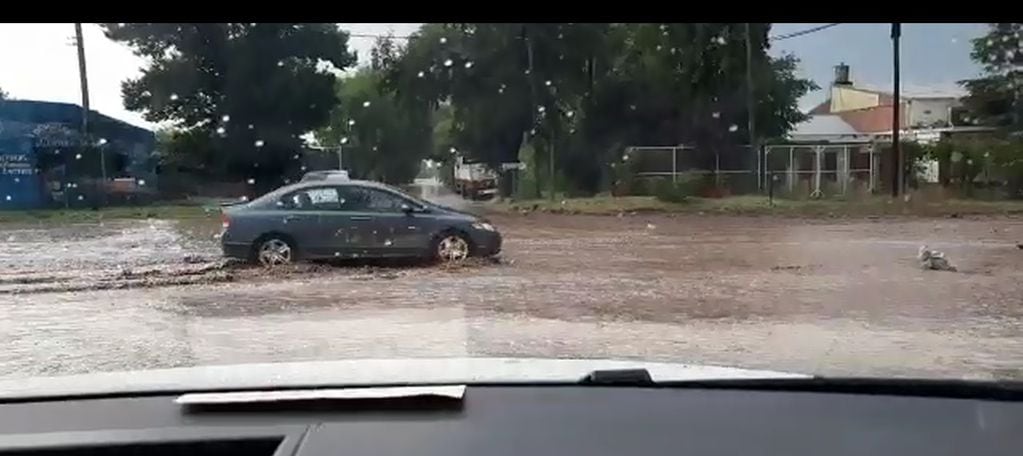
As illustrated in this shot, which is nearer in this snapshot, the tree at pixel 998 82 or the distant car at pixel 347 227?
the tree at pixel 998 82

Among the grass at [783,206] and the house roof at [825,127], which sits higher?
the house roof at [825,127]

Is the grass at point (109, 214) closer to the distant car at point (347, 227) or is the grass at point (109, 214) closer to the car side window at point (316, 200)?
the distant car at point (347, 227)

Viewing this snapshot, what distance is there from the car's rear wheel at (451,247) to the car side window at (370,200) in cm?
18

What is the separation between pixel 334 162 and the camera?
390cm

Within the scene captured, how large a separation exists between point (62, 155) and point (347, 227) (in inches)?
38.5

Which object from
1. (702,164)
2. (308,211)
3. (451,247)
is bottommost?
(451,247)

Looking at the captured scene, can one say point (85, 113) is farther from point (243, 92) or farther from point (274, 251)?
point (274, 251)

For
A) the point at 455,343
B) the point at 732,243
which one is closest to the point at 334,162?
the point at 455,343

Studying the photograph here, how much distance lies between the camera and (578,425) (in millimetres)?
2613

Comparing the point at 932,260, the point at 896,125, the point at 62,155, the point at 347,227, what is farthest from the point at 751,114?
the point at 62,155

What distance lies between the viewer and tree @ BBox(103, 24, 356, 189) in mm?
3723

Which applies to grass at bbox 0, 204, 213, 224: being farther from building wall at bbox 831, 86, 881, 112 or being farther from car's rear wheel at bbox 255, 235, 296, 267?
building wall at bbox 831, 86, 881, 112

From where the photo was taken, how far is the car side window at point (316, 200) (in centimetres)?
385

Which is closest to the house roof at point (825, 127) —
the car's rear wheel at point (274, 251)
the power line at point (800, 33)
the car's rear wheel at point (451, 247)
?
the power line at point (800, 33)
